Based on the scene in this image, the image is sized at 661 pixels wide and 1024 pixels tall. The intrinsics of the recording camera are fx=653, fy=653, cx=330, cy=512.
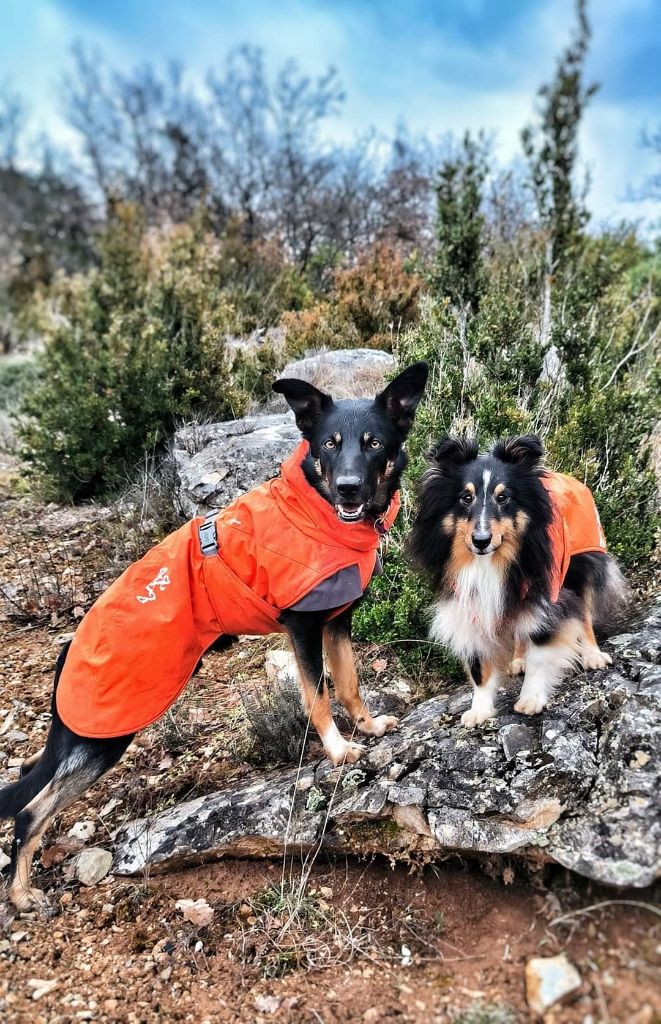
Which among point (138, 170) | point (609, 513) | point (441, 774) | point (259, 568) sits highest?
point (138, 170)

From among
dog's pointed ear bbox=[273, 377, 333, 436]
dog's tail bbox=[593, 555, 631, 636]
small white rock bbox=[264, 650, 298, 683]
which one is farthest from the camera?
small white rock bbox=[264, 650, 298, 683]

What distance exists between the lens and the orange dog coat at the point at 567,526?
3.07 metres

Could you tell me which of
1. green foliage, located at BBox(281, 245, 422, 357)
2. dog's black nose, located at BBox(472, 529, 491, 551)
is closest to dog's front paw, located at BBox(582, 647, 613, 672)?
dog's black nose, located at BBox(472, 529, 491, 551)

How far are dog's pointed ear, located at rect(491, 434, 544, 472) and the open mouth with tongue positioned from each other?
705mm

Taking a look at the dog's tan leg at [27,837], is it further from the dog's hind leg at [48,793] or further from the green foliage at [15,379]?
the green foliage at [15,379]

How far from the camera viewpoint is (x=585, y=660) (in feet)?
10.6

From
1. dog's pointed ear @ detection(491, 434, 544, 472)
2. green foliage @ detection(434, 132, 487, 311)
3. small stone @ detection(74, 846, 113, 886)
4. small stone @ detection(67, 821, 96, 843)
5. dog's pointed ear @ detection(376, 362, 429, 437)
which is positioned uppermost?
green foliage @ detection(434, 132, 487, 311)

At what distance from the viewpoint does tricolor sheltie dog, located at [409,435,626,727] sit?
3.04 m

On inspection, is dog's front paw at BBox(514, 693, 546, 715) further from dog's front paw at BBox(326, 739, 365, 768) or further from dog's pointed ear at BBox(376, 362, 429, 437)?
dog's pointed ear at BBox(376, 362, 429, 437)

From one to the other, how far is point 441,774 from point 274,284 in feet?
29.5

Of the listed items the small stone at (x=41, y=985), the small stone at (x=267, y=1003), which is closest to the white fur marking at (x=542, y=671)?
the small stone at (x=267, y=1003)

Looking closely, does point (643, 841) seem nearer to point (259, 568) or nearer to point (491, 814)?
point (491, 814)

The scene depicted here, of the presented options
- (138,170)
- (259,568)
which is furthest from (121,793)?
(138,170)

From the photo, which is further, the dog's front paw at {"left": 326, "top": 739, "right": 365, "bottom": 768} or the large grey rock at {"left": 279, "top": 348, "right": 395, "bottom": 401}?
the large grey rock at {"left": 279, "top": 348, "right": 395, "bottom": 401}
